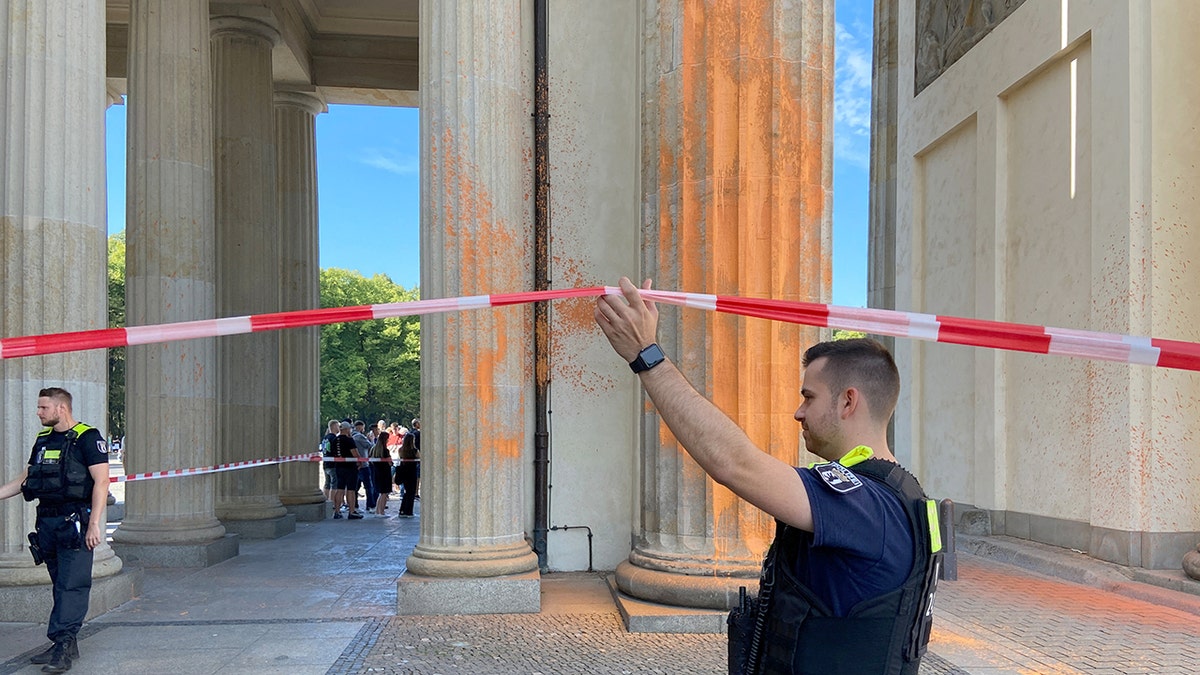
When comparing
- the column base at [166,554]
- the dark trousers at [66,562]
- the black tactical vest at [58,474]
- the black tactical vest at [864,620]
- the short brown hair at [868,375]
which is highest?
the short brown hair at [868,375]

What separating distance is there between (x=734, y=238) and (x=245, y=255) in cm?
940

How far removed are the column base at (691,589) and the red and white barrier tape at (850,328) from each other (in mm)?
3757

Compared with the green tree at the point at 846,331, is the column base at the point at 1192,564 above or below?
below

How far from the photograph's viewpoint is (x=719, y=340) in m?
7.85

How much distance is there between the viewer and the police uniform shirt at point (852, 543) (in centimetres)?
222

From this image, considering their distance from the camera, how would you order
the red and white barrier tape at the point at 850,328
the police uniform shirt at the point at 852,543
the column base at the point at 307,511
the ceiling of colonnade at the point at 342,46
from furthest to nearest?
the ceiling of colonnade at the point at 342,46 < the column base at the point at 307,511 < the red and white barrier tape at the point at 850,328 < the police uniform shirt at the point at 852,543

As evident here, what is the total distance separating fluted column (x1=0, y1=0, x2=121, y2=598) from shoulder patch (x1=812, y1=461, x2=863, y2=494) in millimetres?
7714

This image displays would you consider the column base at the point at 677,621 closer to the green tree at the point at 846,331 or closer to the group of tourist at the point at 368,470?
the green tree at the point at 846,331

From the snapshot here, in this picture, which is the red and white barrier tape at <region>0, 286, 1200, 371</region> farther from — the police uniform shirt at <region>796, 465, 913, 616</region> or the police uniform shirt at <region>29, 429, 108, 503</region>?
the police uniform shirt at <region>29, 429, 108, 503</region>

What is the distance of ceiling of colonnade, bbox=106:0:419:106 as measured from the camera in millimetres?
17747

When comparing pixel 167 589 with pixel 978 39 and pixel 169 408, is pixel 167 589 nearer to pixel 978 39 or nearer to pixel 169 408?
pixel 169 408

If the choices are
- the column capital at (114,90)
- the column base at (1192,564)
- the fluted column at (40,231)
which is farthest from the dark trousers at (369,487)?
the column base at (1192,564)

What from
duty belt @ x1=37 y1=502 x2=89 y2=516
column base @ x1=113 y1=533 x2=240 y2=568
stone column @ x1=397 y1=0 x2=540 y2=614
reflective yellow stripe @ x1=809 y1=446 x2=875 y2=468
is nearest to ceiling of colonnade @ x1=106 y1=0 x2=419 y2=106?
column base @ x1=113 y1=533 x2=240 y2=568

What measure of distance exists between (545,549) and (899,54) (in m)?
13.7
